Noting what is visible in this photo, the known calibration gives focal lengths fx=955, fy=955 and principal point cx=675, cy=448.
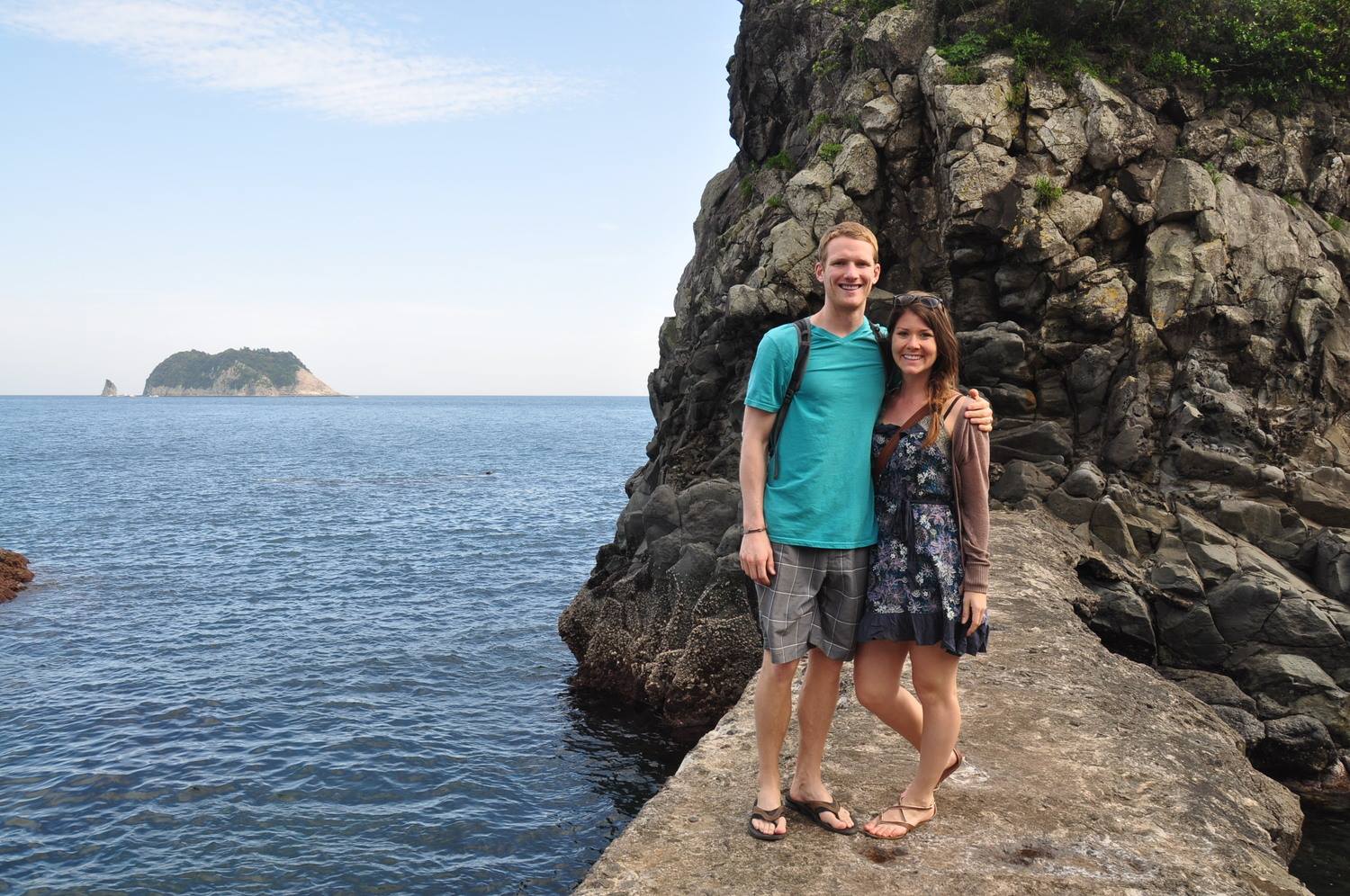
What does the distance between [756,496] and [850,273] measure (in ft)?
4.46

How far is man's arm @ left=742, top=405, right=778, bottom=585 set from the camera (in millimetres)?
5402

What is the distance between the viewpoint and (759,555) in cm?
539

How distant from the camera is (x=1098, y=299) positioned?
1917 centimetres

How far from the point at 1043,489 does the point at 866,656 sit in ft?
44.3

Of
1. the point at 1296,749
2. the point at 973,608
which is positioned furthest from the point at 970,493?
the point at 1296,749

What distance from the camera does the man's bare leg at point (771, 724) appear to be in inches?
216

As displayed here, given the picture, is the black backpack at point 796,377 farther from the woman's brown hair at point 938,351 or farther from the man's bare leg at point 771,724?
the man's bare leg at point 771,724

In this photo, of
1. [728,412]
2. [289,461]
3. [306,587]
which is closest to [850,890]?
[728,412]

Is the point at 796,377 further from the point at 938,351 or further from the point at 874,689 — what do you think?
the point at 874,689

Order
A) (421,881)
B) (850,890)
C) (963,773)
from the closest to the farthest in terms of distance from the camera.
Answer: (850,890), (963,773), (421,881)

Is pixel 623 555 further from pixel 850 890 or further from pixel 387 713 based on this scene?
pixel 850 890

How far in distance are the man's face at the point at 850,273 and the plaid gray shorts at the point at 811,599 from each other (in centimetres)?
141

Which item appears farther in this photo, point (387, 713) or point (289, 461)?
point (289, 461)

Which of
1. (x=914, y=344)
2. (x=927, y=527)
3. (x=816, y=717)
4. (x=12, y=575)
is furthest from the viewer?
(x=12, y=575)
